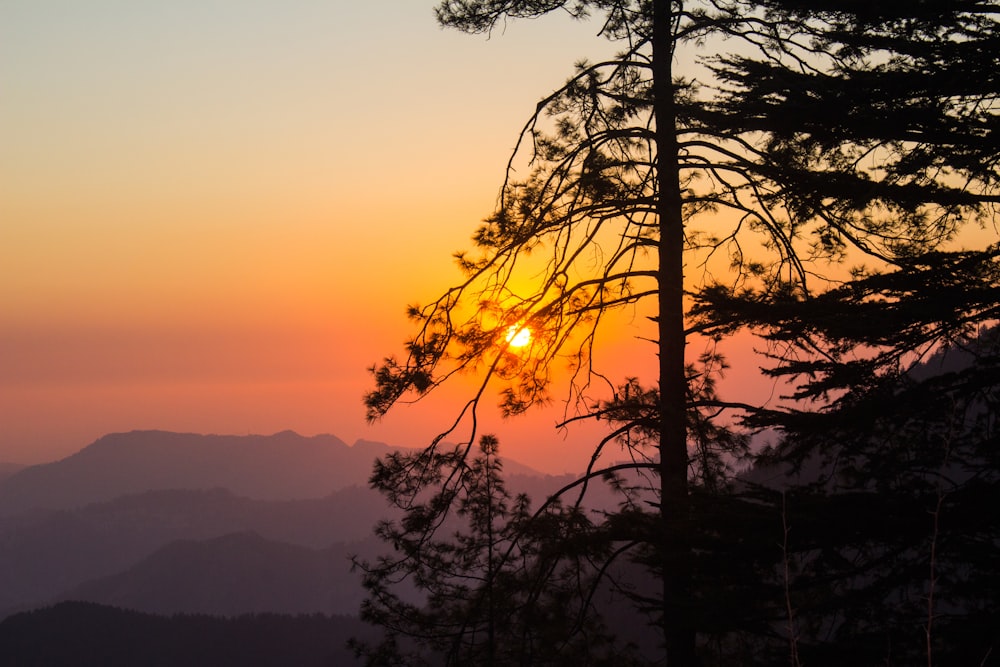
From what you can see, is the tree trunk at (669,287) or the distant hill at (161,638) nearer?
the tree trunk at (669,287)

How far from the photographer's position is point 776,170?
351 inches

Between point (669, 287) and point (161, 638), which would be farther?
point (161, 638)

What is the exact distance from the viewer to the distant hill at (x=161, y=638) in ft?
564

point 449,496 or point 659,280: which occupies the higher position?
point 659,280

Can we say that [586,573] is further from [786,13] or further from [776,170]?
[786,13]

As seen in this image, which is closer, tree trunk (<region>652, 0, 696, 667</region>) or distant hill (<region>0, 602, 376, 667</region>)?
tree trunk (<region>652, 0, 696, 667</region>)

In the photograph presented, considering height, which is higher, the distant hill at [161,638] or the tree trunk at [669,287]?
the tree trunk at [669,287]

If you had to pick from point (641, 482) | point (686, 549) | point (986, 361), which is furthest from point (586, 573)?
point (986, 361)

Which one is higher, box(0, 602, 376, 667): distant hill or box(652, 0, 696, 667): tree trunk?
box(652, 0, 696, 667): tree trunk

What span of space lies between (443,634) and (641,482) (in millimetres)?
3309

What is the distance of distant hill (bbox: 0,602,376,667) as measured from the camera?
17188cm

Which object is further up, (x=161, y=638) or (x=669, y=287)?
(x=669, y=287)

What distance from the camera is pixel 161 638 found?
182 meters

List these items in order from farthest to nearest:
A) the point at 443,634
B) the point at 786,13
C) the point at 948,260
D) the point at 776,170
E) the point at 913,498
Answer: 1. the point at 443,634
2. the point at 786,13
3. the point at 776,170
4. the point at 948,260
5. the point at 913,498
